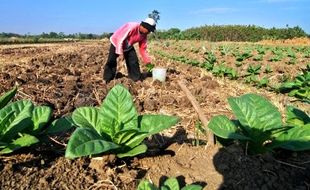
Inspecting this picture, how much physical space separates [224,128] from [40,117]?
3.37ft

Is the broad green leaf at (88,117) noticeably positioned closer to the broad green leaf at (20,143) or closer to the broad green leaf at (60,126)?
the broad green leaf at (60,126)

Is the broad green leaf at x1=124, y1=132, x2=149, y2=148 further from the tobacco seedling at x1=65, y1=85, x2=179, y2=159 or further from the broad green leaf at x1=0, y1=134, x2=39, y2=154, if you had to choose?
the broad green leaf at x1=0, y1=134, x2=39, y2=154

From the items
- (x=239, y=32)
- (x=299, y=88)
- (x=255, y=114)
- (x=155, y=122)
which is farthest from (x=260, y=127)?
(x=239, y=32)

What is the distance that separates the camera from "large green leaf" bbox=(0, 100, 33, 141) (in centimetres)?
206

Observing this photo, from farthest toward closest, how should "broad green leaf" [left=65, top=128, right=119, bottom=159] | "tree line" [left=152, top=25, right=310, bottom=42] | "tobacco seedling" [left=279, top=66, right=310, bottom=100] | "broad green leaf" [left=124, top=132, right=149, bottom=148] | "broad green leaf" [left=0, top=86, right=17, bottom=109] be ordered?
"tree line" [left=152, top=25, right=310, bottom=42], "tobacco seedling" [left=279, top=66, right=310, bottom=100], "broad green leaf" [left=0, top=86, right=17, bottom=109], "broad green leaf" [left=124, top=132, right=149, bottom=148], "broad green leaf" [left=65, top=128, right=119, bottom=159]

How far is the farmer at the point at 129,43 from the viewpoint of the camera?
732 cm

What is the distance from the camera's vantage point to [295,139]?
2287 mm

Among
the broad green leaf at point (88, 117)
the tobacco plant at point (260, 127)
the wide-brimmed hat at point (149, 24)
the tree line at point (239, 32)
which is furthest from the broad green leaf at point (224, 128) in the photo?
the tree line at point (239, 32)

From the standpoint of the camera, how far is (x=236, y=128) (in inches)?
92.5

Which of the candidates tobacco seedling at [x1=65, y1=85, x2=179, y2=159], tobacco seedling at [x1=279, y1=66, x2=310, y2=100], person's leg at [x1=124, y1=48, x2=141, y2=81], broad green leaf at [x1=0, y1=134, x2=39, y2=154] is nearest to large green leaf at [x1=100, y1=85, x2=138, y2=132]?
tobacco seedling at [x1=65, y1=85, x2=179, y2=159]

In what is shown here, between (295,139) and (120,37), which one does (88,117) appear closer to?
(295,139)

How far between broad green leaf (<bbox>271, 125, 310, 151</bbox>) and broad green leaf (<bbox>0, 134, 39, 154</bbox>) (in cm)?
130

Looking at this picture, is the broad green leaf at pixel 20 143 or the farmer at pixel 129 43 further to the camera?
the farmer at pixel 129 43

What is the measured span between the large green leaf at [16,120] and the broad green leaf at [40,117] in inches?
1.5
